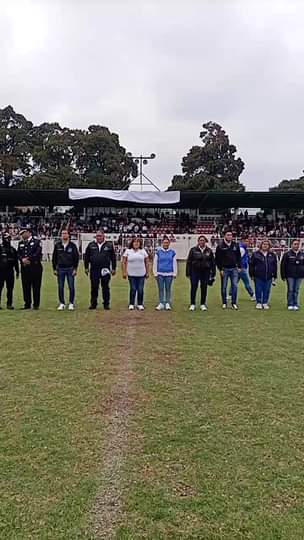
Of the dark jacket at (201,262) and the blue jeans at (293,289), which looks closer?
the dark jacket at (201,262)

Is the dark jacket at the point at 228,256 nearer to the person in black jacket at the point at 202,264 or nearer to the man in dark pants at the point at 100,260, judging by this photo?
the person in black jacket at the point at 202,264

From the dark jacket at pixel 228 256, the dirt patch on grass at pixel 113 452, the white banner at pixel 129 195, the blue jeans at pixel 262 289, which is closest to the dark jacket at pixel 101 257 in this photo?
the dark jacket at pixel 228 256

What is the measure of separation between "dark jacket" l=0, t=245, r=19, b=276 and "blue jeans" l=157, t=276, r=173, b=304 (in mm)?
2835

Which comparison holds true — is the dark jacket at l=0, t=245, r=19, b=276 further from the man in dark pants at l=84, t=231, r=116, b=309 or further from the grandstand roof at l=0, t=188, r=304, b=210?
the grandstand roof at l=0, t=188, r=304, b=210

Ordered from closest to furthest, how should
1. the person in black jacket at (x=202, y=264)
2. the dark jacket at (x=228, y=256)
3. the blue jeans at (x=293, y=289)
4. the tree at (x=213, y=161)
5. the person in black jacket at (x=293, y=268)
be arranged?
the person in black jacket at (x=202, y=264), the dark jacket at (x=228, y=256), the person in black jacket at (x=293, y=268), the blue jeans at (x=293, y=289), the tree at (x=213, y=161)

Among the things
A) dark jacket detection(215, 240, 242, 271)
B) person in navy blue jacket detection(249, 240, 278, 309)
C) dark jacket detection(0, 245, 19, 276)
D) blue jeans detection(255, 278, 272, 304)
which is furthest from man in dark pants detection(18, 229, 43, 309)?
blue jeans detection(255, 278, 272, 304)

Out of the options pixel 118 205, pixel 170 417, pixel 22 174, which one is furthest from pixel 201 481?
pixel 22 174

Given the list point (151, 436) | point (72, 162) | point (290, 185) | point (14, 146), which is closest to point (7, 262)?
point (151, 436)

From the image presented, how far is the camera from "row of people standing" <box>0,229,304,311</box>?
1097 centimetres

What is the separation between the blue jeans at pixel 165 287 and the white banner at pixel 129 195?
67.3 ft

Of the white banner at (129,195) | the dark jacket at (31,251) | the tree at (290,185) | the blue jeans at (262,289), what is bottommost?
the blue jeans at (262,289)

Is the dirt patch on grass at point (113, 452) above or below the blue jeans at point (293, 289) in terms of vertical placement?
below

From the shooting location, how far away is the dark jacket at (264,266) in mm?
11305

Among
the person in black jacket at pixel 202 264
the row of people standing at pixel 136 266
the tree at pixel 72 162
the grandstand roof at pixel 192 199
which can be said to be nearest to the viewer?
the row of people standing at pixel 136 266
